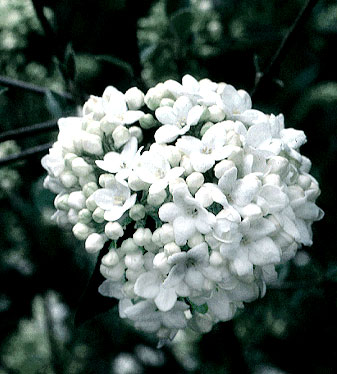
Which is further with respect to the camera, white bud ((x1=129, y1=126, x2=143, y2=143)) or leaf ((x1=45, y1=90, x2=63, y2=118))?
leaf ((x1=45, y1=90, x2=63, y2=118))

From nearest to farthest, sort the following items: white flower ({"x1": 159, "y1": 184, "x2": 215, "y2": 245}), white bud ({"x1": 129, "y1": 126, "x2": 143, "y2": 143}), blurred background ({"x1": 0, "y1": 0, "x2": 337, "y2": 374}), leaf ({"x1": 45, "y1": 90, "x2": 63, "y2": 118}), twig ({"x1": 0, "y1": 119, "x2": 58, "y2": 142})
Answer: white flower ({"x1": 159, "y1": 184, "x2": 215, "y2": 245}) → white bud ({"x1": 129, "y1": 126, "x2": 143, "y2": 143}) → twig ({"x1": 0, "y1": 119, "x2": 58, "y2": 142}) → leaf ({"x1": 45, "y1": 90, "x2": 63, "y2": 118}) → blurred background ({"x1": 0, "y1": 0, "x2": 337, "y2": 374})

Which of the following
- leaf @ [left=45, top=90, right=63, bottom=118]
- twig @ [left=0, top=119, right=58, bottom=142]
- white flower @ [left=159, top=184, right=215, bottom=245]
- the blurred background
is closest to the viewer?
white flower @ [left=159, top=184, right=215, bottom=245]

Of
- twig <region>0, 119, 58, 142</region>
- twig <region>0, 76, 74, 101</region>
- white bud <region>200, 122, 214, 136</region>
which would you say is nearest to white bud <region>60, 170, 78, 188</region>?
white bud <region>200, 122, 214, 136</region>

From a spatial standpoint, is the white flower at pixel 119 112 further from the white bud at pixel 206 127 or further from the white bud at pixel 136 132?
the white bud at pixel 206 127

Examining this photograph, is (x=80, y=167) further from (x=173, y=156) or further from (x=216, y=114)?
(x=216, y=114)

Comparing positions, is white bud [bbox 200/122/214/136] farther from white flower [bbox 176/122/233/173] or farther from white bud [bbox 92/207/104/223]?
white bud [bbox 92/207/104/223]

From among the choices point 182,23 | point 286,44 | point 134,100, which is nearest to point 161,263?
point 134,100

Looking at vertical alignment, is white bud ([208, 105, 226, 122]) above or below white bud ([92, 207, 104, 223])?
above
